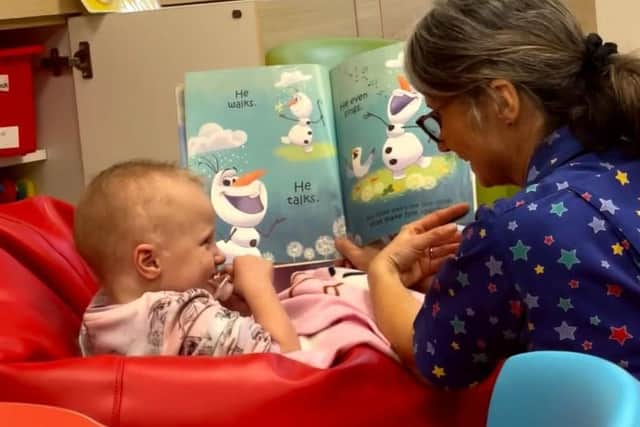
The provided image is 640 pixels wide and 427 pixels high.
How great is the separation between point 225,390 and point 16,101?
133 cm

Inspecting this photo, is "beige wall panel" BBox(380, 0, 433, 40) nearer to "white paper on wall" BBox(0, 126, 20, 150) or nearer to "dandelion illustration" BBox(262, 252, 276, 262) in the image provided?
"white paper on wall" BBox(0, 126, 20, 150)

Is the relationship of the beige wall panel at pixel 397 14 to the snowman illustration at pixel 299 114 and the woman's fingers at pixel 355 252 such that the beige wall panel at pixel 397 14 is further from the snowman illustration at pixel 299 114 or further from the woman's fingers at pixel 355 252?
the woman's fingers at pixel 355 252

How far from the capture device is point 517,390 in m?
0.70

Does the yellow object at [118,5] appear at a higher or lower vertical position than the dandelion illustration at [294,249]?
higher

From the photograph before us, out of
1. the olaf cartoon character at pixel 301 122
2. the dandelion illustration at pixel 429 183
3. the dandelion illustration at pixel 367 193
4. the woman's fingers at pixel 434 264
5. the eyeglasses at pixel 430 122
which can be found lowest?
the woman's fingers at pixel 434 264

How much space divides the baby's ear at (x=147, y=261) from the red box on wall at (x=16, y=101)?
3.48ft

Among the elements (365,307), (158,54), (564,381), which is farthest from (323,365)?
(158,54)

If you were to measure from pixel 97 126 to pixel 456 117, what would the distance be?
136 centimetres

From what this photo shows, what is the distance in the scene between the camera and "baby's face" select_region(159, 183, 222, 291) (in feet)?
3.72

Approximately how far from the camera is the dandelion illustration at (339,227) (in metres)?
1.50

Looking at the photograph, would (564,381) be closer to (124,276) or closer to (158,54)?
(124,276)

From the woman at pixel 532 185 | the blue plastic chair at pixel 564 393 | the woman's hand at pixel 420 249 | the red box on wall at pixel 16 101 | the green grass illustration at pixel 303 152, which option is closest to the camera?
the blue plastic chair at pixel 564 393

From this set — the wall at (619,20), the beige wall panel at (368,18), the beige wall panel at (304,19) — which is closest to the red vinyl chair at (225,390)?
the beige wall panel at (304,19)

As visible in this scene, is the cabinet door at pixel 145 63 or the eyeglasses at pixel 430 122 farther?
the cabinet door at pixel 145 63
